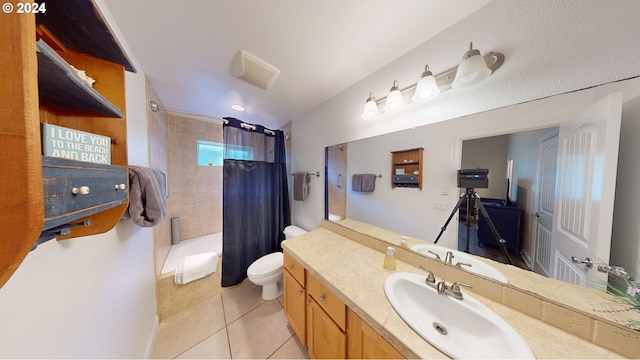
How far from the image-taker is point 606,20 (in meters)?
0.61

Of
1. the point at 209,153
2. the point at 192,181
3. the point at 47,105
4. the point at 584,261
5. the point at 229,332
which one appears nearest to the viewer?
the point at 47,105

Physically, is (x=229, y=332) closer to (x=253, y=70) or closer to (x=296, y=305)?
(x=296, y=305)

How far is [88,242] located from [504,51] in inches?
79.9

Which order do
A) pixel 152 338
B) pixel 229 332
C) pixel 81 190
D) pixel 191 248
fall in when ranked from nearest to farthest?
1. pixel 81 190
2. pixel 152 338
3. pixel 229 332
4. pixel 191 248

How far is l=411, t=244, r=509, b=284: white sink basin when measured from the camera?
0.79 metres

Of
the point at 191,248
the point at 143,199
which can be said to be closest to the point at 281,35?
the point at 143,199

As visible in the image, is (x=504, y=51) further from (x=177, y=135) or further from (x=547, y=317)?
(x=177, y=135)

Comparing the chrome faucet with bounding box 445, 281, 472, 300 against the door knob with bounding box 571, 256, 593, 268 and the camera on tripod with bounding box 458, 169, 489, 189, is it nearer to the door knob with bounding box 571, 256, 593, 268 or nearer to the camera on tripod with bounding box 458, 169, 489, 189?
the door knob with bounding box 571, 256, 593, 268

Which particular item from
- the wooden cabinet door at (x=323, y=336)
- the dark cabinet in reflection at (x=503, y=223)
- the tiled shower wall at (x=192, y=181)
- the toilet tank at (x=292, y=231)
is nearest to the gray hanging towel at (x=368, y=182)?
the dark cabinet in reflection at (x=503, y=223)

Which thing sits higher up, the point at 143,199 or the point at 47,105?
the point at 47,105

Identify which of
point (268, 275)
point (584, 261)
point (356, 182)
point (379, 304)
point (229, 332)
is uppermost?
point (356, 182)

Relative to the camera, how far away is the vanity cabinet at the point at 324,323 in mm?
847

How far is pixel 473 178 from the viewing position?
2.90ft

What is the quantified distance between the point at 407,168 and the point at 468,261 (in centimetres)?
60
